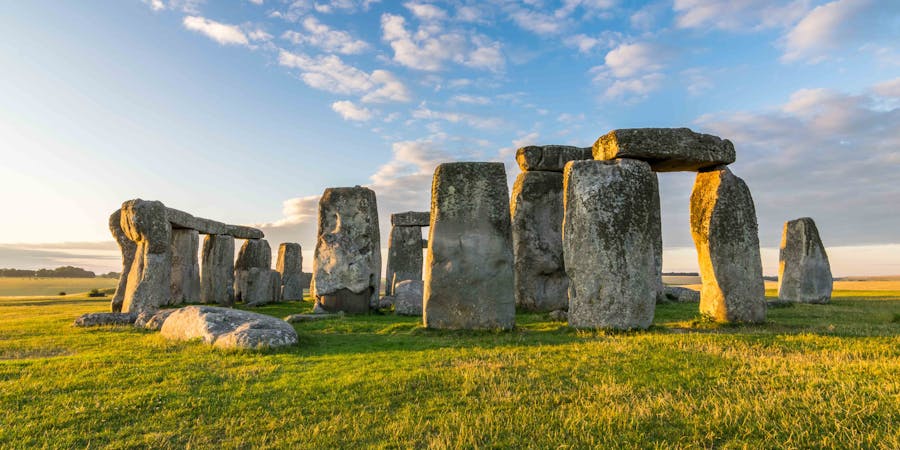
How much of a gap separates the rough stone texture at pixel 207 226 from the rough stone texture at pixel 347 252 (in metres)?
5.70

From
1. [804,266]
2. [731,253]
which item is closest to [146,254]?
[731,253]

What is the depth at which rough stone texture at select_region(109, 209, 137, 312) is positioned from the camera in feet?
50.0

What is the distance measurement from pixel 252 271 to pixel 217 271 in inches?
54.7

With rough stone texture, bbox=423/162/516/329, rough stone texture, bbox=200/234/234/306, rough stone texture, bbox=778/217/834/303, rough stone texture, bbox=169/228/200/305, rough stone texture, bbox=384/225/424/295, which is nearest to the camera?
rough stone texture, bbox=423/162/516/329

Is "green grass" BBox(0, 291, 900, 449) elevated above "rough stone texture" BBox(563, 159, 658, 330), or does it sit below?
below

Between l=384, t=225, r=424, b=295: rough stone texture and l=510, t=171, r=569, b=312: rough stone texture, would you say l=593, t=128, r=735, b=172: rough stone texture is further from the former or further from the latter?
l=384, t=225, r=424, b=295: rough stone texture

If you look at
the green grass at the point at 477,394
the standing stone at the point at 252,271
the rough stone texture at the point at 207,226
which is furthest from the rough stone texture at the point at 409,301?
the standing stone at the point at 252,271

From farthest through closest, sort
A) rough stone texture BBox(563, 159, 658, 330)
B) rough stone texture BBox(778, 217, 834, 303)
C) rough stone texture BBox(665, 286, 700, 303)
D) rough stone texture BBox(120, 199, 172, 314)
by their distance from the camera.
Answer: rough stone texture BBox(665, 286, 700, 303), rough stone texture BBox(778, 217, 834, 303), rough stone texture BBox(120, 199, 172, 314), rough stone texture BBox(563, 159, 658, 330)

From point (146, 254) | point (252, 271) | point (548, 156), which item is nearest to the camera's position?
point (146, 254)

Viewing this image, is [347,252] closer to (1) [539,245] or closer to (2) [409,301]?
(2) [409,301]

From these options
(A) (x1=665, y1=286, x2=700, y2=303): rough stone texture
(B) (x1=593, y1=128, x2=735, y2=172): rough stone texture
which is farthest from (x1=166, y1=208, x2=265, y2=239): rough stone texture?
(A) (x1=665, y1=286, x2=700, y2=303): rough stone texture

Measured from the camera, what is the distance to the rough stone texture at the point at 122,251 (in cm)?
1523

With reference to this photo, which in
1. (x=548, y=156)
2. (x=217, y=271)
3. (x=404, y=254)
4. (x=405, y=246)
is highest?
(x=548, y=156)

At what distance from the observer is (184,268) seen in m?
20.2
